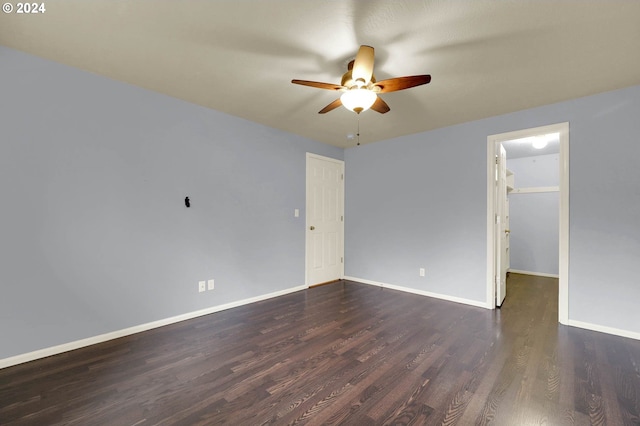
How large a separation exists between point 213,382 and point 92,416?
0.65m

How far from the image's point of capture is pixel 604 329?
265 cm

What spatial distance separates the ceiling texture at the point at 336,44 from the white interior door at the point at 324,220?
1731 mm

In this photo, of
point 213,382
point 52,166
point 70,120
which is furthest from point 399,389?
point 70,120

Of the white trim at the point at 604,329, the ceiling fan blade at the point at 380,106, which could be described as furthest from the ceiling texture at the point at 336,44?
the white trim at the point at 604,329

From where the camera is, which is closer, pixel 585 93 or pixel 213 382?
pixel 213 382

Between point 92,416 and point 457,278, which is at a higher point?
point 457,278

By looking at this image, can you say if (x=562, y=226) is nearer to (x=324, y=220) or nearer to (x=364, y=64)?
(x=364, y=64)

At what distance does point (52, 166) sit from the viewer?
219 cm

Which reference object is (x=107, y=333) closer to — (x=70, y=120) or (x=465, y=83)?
(x=70, y=120)

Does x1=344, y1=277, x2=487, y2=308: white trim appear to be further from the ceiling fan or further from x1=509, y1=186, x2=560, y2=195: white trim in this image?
x1=509, y1=186, x2=560, y2=195: white trim

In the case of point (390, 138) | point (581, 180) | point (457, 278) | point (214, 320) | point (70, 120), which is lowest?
point (214, 320)

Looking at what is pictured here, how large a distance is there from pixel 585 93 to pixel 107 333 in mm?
5154

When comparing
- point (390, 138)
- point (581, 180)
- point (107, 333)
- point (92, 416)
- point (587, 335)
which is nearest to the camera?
point (92, 416)

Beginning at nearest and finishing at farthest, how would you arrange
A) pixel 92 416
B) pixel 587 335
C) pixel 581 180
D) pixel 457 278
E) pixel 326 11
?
1. pixel 92 416
2. pixel 326 11
3. pixel 587 335
4. pixel 581 180
5. pixel 457 278
